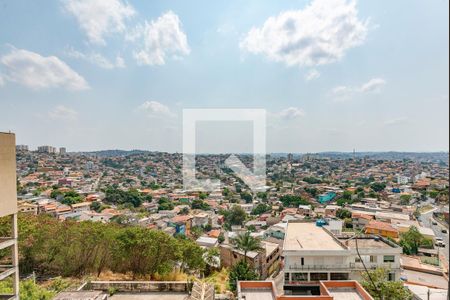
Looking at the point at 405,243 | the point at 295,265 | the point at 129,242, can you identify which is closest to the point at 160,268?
the point at 129,242

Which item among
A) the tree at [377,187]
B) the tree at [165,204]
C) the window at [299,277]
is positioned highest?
the window at [299,277]

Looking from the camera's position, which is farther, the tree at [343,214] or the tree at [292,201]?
the tree at [292,201]

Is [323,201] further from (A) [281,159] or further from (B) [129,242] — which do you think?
(B) [129,242]

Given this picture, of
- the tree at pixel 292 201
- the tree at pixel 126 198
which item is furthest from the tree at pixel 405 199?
the tree at pixel 126 198

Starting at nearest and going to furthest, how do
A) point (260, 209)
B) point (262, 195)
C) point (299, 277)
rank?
1. point (299, 277)
2. point (260, 209)
3. point (262, 195)

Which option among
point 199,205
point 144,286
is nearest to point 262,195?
point 199,205

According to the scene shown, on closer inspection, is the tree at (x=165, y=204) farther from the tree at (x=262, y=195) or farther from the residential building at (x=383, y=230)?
the residential building at (x=383, y=230)

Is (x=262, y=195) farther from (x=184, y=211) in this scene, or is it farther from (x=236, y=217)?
(x=184, y=211)
